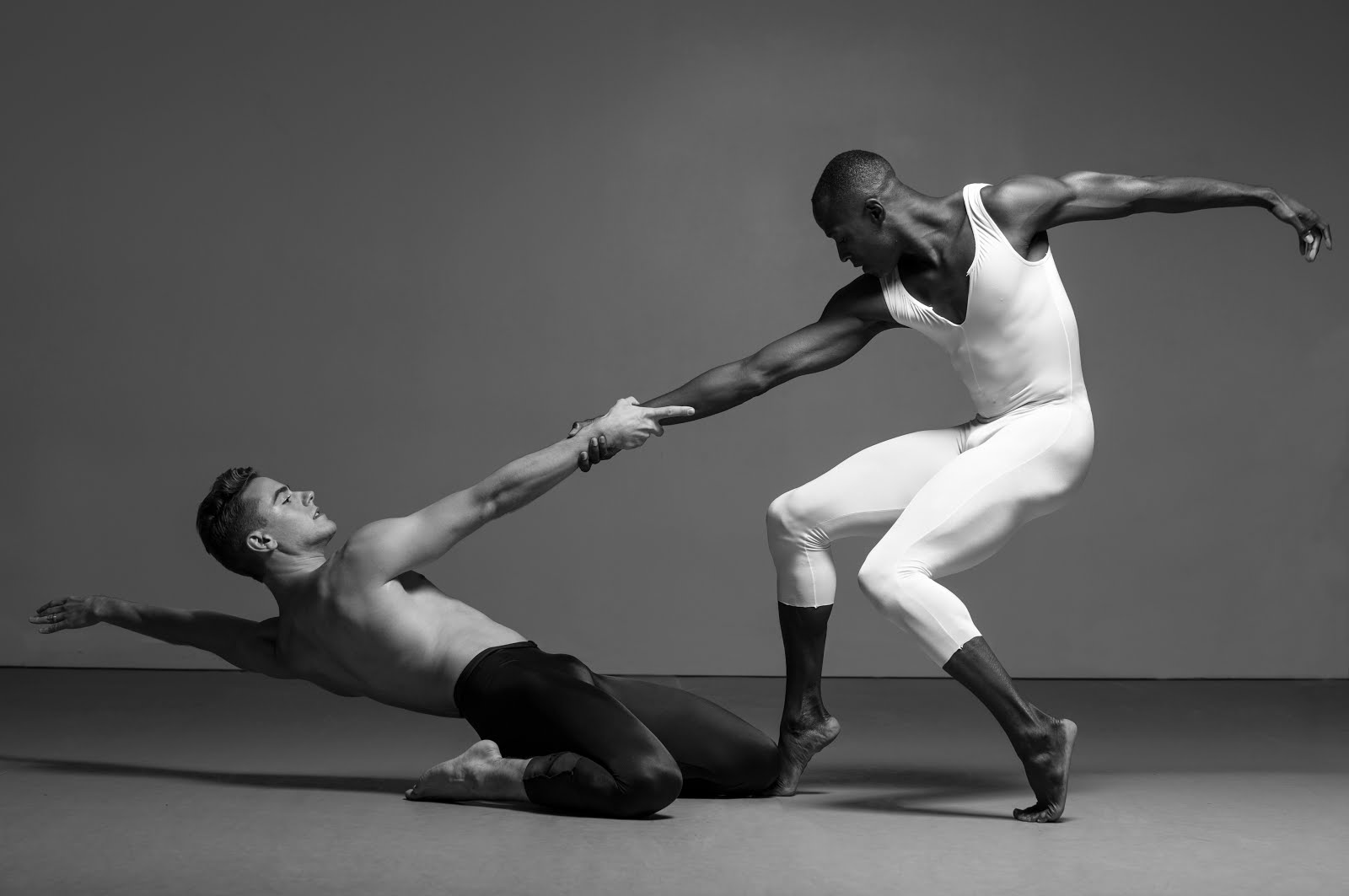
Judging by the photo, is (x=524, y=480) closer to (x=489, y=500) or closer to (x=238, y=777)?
(x=489, y=500)

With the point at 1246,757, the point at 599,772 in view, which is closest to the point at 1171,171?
the point at 1246,757

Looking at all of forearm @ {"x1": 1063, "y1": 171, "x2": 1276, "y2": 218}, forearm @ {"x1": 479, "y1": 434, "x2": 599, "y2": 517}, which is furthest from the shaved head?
forearm @ {"x1": 479, "y1": 434, "x2": 599, "y2": 517}

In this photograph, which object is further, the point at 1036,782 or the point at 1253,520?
the point at 1253,520

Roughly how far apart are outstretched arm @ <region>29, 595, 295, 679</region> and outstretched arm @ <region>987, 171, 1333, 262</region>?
1.96 meters

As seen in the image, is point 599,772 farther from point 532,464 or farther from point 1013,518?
Answer: point 1013,518

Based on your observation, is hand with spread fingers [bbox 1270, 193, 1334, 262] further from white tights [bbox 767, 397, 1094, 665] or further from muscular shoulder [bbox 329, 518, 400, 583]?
muscular shoulder [bbox 329, 518, 400, 583]

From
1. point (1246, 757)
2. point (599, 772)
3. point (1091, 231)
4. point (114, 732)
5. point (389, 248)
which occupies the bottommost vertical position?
point (1246, 757)

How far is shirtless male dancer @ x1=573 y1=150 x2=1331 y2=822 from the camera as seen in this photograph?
3.06 m

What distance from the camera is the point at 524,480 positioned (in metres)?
3.12

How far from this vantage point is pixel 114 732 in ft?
14.0

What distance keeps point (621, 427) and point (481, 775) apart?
84cm

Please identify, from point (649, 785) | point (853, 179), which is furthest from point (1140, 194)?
point (649, 785)

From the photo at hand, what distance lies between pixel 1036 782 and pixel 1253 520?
347 centimetres

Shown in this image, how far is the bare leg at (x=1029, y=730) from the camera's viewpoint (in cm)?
297
